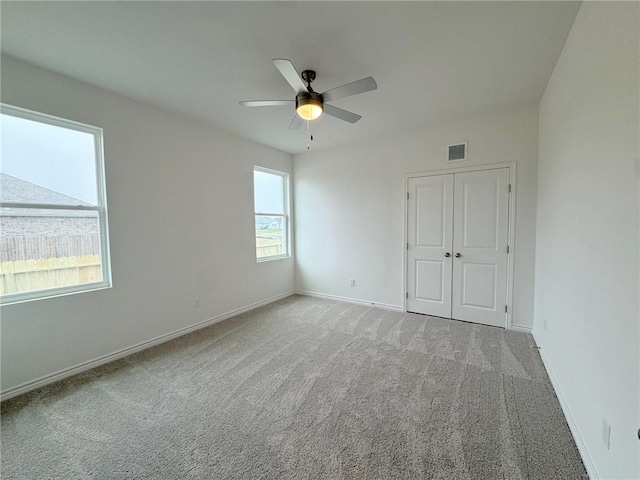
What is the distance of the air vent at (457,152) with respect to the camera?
3398 mm

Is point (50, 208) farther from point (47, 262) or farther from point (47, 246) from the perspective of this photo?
point (47, 262)

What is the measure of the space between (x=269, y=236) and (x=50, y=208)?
9.15ft

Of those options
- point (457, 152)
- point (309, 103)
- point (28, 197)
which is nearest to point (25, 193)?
point (28, 197)

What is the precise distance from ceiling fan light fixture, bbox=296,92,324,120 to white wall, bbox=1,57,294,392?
74.5 inches

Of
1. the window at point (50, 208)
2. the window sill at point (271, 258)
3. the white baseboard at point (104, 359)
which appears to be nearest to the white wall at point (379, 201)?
the window sill at point (271, 258)

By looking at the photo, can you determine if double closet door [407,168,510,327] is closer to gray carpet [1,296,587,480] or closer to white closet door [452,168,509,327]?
white closet door [452,168,509,327]

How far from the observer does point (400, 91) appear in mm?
2641

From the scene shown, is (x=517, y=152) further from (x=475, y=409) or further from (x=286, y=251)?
(x=286, y=251)

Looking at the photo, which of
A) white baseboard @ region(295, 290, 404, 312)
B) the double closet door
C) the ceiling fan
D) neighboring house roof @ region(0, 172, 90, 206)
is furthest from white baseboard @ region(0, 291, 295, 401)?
the double closet door

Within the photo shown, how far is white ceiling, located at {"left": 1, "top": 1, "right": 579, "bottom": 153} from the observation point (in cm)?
164

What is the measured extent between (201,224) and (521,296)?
13.8 ft

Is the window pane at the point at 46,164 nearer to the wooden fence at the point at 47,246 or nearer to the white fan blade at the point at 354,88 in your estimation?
the wooden fence at the point at 47,246

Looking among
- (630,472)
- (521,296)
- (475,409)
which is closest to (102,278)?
(475,409)

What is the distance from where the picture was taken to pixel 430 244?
12.2 feet
